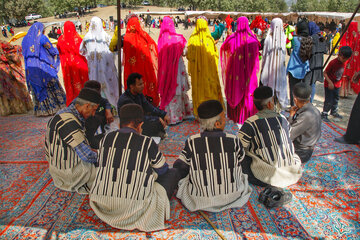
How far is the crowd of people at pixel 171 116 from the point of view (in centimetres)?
209

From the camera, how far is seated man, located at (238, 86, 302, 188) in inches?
96.7

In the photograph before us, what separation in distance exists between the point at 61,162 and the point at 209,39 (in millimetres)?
3032

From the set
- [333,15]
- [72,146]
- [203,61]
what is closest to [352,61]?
[203,61]

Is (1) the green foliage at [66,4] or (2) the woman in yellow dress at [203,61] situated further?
(1) the green foliage at [66,4]

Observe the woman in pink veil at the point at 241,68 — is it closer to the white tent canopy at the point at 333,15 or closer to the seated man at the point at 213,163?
the seated man at the point at 213,163

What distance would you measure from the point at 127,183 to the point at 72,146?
693mm

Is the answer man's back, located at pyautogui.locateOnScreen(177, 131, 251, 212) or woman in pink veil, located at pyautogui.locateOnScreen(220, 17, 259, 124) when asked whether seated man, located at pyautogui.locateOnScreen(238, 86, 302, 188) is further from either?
woman in pink veil, located at pyautogui.locateOnScreen(220, 17, 259, 124)

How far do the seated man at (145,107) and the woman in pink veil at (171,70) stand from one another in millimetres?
778

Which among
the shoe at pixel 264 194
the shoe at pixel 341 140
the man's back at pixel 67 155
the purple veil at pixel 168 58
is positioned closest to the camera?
the man's back at pixel 67 155

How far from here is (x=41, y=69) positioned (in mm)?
4781

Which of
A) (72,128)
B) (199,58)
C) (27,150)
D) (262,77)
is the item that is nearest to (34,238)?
(72,128)

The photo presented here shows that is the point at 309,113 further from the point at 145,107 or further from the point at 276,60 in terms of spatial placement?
the point at 145,107

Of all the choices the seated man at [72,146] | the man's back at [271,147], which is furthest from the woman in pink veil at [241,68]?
the seated man at [72,146]

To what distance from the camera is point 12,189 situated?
282 centimetres
